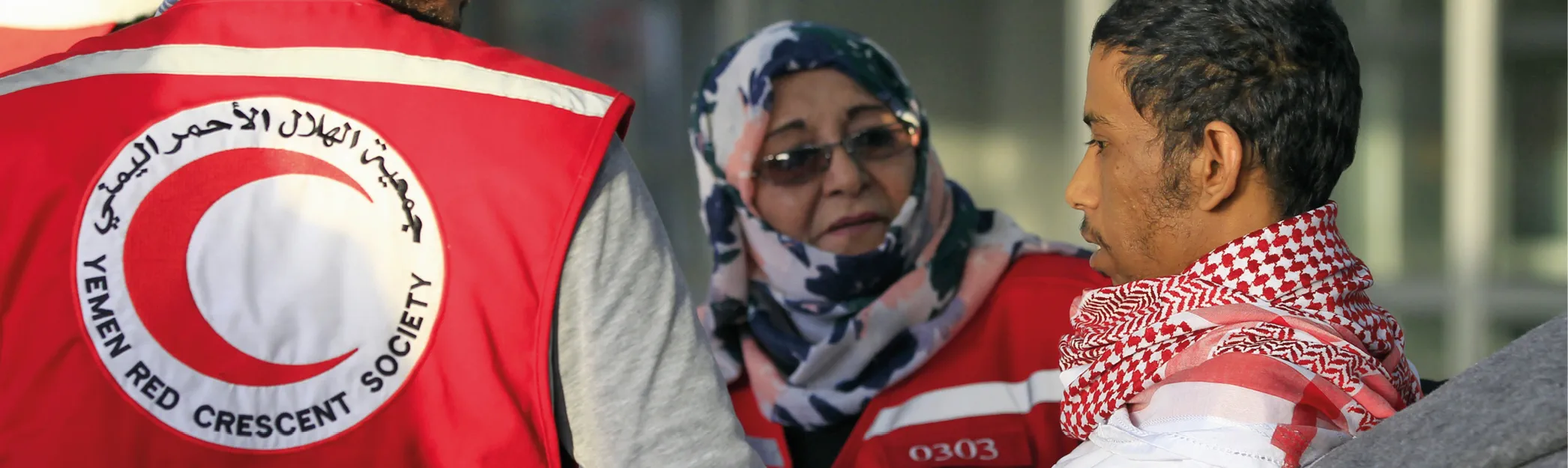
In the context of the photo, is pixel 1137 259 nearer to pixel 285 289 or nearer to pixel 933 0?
pixel 285 289

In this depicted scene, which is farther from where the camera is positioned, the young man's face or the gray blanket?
the young man's face

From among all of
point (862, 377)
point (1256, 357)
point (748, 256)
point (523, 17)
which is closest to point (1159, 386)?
point (1256, 357)

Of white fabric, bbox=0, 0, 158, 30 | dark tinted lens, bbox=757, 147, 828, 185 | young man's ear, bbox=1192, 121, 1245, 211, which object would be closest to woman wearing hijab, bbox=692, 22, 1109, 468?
dark tinted lens, bbox=757, 147, 828, 185

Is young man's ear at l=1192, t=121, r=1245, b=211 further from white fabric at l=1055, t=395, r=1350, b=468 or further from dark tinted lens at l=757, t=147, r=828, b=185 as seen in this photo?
dark tinted lens at l=757, t=147, r=828, b=185

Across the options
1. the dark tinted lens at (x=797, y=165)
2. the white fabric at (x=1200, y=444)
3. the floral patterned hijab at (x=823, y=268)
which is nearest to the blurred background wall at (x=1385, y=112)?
the floral patterned hijab at (x=823, y=268)

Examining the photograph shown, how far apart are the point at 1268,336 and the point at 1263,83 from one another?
→ 27 centimetres

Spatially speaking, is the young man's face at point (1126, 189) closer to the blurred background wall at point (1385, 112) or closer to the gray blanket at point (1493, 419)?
the gray blanket at point (1493, 419)

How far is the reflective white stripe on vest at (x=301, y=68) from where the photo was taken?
4.17 ft

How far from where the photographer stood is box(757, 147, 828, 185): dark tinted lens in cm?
267

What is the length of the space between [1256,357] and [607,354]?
63 cm

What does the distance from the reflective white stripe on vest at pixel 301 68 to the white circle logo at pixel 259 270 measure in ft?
0.13

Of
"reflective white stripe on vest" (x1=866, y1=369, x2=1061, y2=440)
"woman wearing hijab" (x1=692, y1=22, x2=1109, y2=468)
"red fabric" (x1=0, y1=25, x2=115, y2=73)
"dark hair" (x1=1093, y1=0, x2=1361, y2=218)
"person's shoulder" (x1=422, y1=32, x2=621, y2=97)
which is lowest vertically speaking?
"reflective white stripe on vest" (x1=866, y1=369, x2=1061, y2=440)

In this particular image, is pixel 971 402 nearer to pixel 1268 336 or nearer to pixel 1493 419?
pixel 1268 336

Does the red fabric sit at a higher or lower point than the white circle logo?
higher
